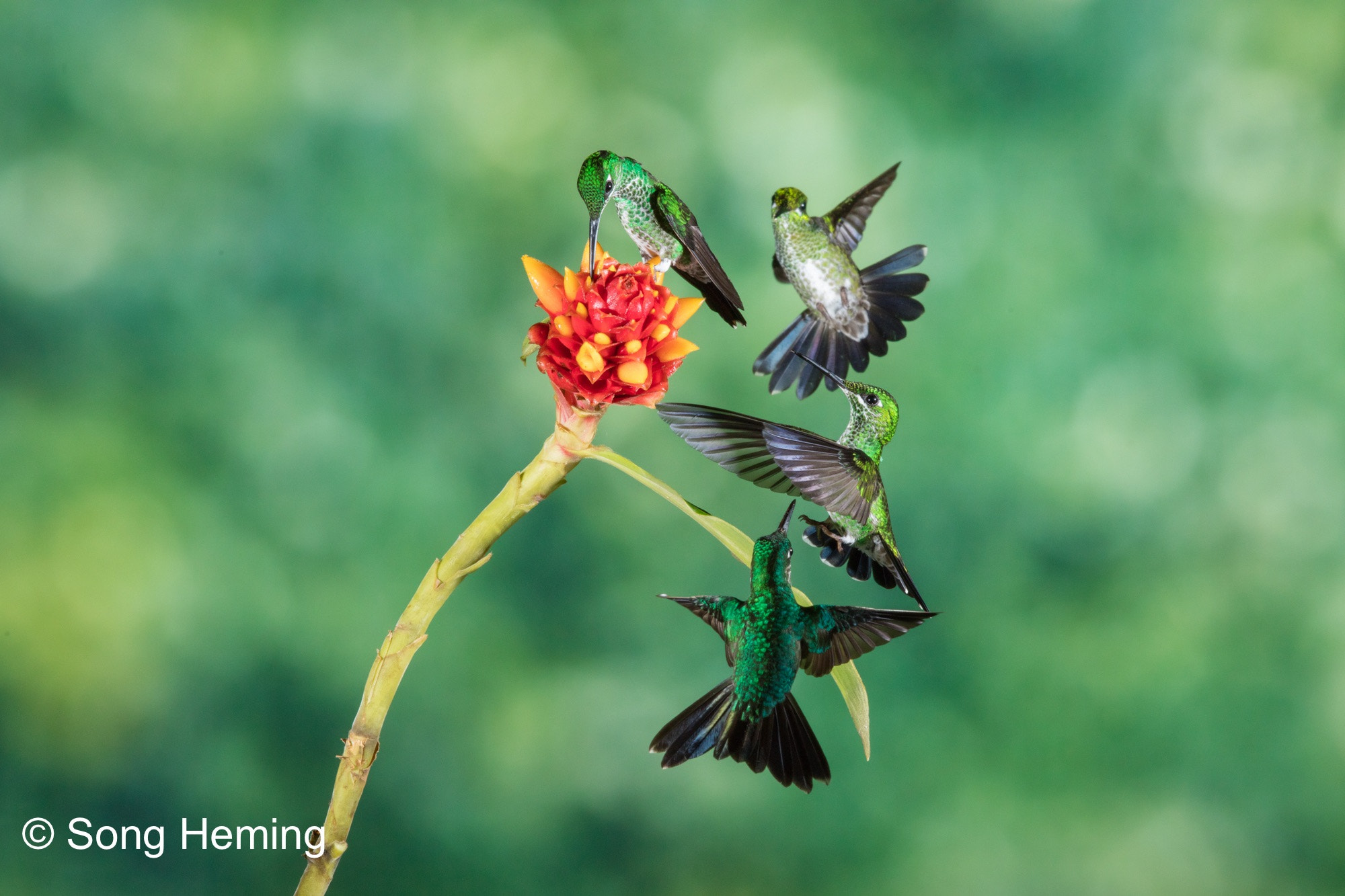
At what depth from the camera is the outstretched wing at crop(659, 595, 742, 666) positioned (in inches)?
33.5

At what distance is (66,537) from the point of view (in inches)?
61.2

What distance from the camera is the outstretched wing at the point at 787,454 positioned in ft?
2.51

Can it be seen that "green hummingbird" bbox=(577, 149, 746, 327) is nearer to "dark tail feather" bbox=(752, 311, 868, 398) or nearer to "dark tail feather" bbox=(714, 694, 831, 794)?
"dark tail feather" bbox=(752, 311, 868, 398)

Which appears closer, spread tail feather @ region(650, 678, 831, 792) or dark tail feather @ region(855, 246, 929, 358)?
spread tail feather @ region(650, 678, 831, 792)

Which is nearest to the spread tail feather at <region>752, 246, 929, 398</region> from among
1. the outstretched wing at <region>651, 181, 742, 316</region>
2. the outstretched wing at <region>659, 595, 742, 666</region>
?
the outstretched wing at <region>651, 181, 742, 316</region>

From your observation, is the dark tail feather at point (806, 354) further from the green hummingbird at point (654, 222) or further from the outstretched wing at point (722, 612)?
the outstretched wing at point (722, 612)

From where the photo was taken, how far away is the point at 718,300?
93 cm

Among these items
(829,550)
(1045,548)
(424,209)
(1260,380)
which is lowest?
(829,550)

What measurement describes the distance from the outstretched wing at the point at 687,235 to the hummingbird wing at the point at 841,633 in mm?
251

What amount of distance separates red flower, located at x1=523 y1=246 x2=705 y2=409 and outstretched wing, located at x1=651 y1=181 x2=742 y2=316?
0.09 ft

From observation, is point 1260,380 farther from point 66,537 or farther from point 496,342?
point 66,537

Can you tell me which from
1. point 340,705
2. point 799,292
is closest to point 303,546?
point 340,705

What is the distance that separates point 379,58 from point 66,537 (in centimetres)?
81

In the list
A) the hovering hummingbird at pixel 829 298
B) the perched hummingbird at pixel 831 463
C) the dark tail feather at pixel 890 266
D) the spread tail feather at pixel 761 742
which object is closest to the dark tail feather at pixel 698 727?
the spread tail feather at pixel 761 742
